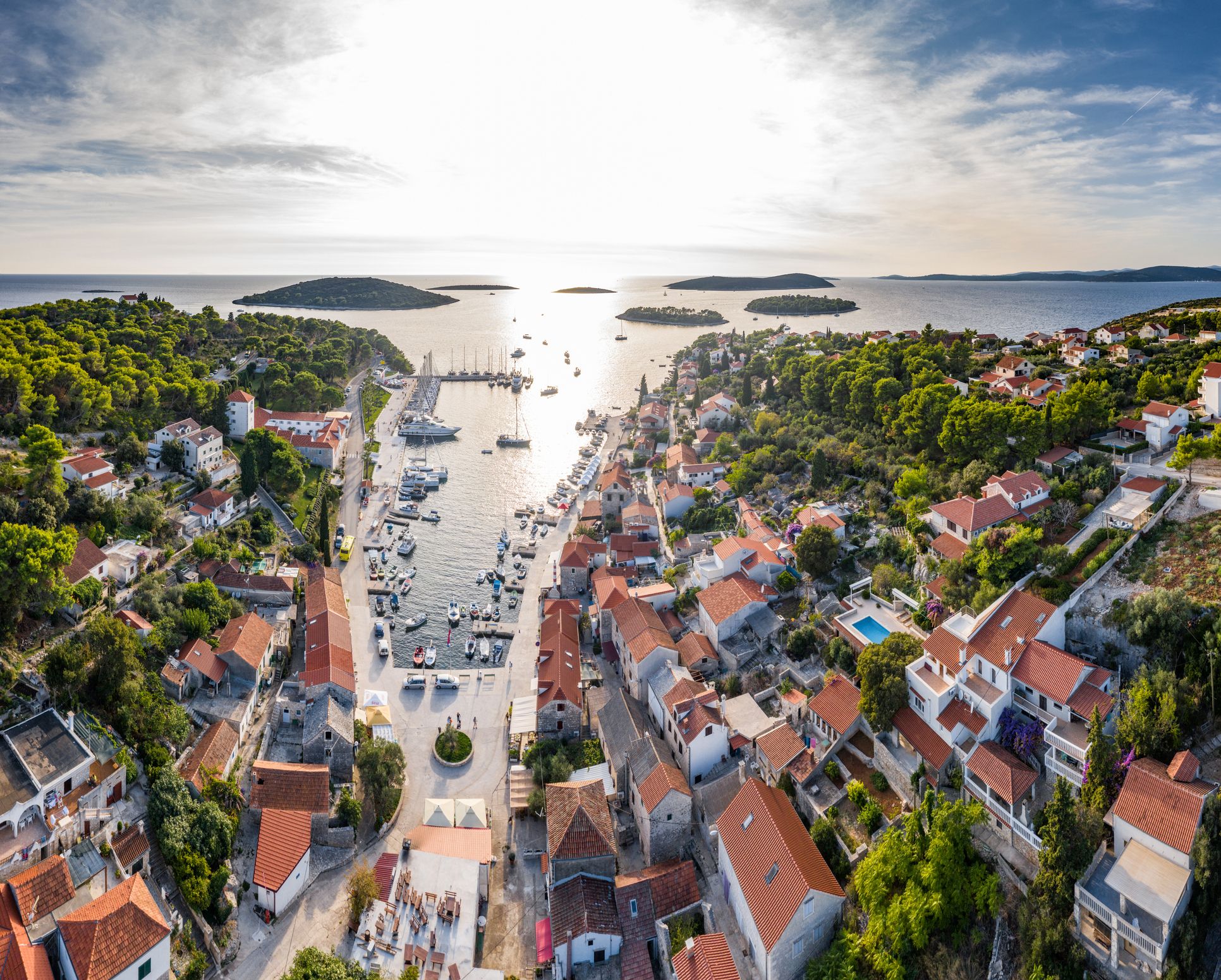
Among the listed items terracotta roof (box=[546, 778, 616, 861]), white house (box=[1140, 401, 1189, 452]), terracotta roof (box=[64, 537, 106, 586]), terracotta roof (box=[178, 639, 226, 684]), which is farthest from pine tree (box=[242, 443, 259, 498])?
white house (box=[1140, 401, 1189, 452])

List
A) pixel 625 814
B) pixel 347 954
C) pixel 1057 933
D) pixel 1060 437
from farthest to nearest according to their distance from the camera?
pixel 1060 437 < pixel 625 814 < pixel 347 954 < pixel 1057 933

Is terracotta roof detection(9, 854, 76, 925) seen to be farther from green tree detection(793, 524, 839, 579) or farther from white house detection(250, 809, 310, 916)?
green tree detection(793, 524, 839, 579)

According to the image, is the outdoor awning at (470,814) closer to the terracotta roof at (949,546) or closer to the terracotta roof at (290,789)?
the terracotta roof at (290,789)

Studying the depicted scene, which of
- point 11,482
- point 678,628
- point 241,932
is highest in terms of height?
point 11,482

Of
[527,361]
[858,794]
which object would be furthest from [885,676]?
[527,361]

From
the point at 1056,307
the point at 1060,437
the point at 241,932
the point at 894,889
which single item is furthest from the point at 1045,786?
the point at 1056,307

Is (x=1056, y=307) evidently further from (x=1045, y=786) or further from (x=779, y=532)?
(x=1045, y=786)
